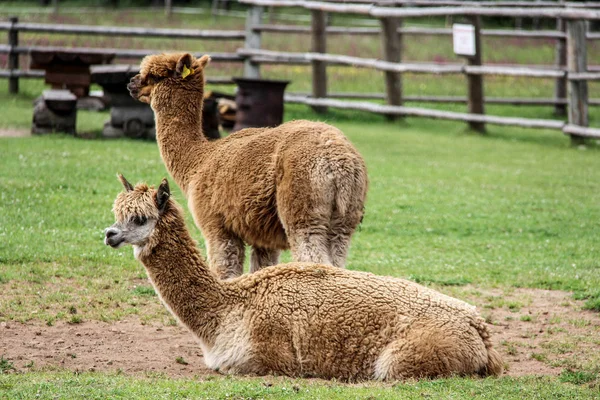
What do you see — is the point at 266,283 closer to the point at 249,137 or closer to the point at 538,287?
the point at 249,137

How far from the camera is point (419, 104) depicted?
76.0ft

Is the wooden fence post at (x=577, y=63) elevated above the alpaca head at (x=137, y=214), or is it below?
above

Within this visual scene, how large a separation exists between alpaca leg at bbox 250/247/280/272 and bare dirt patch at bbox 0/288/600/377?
2.76 feet

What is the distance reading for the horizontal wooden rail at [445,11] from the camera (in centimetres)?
1761

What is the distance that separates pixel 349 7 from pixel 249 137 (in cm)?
1322

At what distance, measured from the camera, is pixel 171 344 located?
7277 mm

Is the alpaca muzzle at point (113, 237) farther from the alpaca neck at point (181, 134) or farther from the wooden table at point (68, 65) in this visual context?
the wooden table at point (68, 65)

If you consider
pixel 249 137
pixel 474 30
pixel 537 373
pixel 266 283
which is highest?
pixel 474 30

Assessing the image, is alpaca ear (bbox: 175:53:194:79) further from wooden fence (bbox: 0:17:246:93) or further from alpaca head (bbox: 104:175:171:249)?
wooden fence (bbox: 0:17:246:93)

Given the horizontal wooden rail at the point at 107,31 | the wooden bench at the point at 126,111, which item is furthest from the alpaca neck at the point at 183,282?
the horizontal wooden rail at the point at 107,31

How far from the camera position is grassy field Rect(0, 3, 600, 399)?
19.1 feet

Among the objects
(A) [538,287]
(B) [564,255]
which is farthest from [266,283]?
(B) [564,255]

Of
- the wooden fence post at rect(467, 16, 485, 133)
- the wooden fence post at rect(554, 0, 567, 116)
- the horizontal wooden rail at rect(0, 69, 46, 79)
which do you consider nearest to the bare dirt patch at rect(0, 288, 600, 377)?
the wooden fence post at rect(467, 16, 485, 133)

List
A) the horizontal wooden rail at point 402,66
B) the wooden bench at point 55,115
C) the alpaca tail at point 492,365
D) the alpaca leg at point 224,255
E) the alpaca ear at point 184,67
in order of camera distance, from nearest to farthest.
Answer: the alpaca tail at point 492,365 < the alpaca leg at point 224,255 < the alpaca ear at point 184,67 < the wooden bench at point 55,115 < the horizontal wooden rail at point 402,66
